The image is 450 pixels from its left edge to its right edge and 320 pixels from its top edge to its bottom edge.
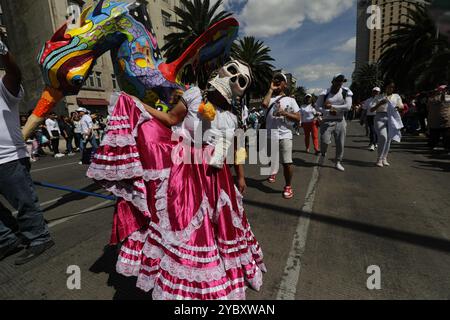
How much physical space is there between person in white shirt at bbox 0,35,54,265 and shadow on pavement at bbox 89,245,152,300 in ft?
2.41

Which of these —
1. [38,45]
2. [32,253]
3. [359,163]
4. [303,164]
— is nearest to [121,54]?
[32,253]

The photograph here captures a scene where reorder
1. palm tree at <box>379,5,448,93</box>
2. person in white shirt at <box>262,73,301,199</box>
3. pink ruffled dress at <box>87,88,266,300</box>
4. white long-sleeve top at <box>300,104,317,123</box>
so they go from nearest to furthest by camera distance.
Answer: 1. pink ruffled dress at <box>87,88,266,300</box>
2. person in white shirt at <box>262,73,301,199</box>
3. white long-sleeve top at <box>300,104,317,123</box>
4. palm tree at <box>379,5,448,93</box>

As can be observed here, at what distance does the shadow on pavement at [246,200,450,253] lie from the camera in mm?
2658

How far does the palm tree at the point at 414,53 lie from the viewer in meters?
15.0

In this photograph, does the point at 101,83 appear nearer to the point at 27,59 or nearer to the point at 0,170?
the point at 27,59

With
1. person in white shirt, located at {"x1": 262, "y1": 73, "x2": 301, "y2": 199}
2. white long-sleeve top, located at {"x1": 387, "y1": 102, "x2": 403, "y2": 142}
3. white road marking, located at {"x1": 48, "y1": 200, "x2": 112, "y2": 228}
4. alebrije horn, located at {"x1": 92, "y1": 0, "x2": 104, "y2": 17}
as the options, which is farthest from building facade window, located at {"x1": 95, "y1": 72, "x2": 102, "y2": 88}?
white long-sleeve top, located at {"x1": 387, "y1": 102, "x2": 403, "y2": 142}

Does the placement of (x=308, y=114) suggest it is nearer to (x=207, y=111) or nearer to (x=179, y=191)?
(x=207, y=111)

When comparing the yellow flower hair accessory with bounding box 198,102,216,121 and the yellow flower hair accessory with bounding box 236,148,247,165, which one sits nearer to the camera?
the yellow flower hair accessory with bounding box 198,102,216,121

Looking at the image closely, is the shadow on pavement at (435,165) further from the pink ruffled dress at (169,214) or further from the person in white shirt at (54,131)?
the person in white shirt at (54,131)

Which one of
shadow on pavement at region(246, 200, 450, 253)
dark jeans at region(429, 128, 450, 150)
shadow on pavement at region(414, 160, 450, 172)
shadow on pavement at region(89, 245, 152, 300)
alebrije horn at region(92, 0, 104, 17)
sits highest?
alebrije horn at region(92, 0, 104, 17)

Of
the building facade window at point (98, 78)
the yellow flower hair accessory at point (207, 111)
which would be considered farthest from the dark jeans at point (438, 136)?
the building facade window at point (98, 78)

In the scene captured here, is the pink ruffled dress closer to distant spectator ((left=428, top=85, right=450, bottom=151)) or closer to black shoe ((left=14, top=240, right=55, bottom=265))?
black shoe ((left=14, top=240, right=55, bottom=265))

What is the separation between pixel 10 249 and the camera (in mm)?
2729

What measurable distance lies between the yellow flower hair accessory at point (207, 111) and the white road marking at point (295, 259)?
148 centimetres
